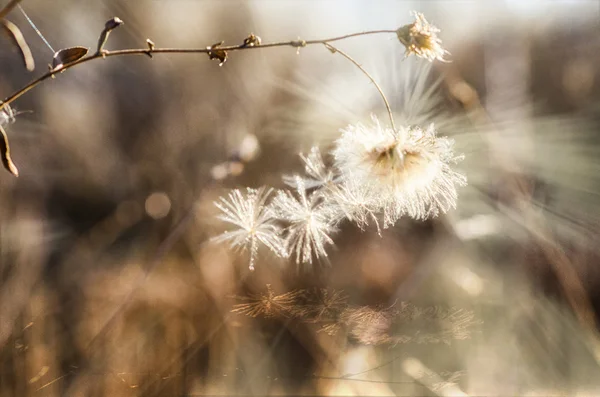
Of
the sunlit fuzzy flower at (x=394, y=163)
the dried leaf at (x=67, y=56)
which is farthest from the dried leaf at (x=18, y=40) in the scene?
the sunlit fuzzy flower at (x=394, y=163)

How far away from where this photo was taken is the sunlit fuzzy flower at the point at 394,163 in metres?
0.47

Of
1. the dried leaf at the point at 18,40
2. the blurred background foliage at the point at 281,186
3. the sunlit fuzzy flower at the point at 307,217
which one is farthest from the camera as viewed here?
the blurred background foliage at the point at 281,186

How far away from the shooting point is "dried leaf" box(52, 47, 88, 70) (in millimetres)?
346

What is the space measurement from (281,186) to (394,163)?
0.50 metres

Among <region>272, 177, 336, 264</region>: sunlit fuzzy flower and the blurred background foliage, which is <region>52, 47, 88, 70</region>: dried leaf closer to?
<region>272, 177, 336, 264</region>: sunlit fuzzy flower

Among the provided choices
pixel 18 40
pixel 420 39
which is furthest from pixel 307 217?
pixel 18 40

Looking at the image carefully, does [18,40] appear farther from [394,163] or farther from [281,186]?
[281,186]

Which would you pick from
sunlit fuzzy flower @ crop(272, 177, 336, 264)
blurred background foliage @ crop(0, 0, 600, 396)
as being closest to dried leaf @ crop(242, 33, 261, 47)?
sunlit fuzzy flower @ crop(272, 177, 336, 264)

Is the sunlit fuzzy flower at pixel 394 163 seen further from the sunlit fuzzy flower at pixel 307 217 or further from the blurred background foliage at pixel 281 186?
the blurred background foliage at pixel 281 186

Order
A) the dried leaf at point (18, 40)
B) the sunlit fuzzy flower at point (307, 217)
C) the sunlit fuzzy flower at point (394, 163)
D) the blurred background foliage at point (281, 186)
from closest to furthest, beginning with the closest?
1. the dried leaf at point (18, 40)
2. the sunlit fuzzy flower at point (394, 163)
3. the sunlit fuzzy flower at point (307, 217)
4. the blurred background foliage at point (281, 186)

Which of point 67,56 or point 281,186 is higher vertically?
point 281,186

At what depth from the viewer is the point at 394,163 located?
47 centimetres

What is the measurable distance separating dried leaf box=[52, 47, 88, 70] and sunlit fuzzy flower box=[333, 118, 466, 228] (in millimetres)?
280

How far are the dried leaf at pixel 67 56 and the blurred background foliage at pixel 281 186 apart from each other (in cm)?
64
